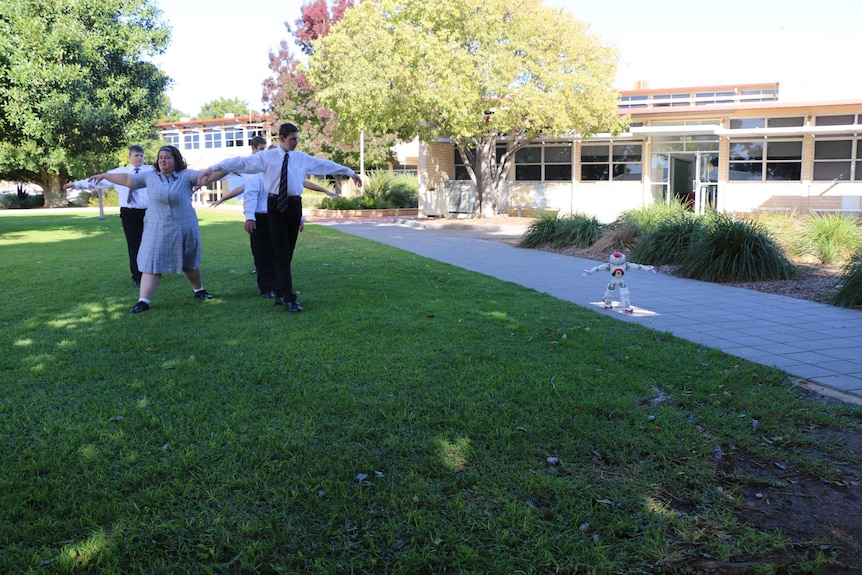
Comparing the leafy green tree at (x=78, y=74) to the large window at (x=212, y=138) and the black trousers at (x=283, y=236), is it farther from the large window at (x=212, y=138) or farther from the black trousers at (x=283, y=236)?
the large window at (x=212, y=138)

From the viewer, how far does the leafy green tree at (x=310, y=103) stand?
121 feet

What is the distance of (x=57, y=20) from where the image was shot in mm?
15734

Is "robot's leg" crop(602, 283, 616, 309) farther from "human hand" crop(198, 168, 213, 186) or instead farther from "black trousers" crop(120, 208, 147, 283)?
"black trousers" crop(120, 208, 147, 283)

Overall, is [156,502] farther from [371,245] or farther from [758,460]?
[371,245]

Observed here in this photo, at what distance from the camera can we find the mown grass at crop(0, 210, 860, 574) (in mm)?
2705

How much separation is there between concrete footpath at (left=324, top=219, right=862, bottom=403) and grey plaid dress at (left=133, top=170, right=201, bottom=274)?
14.2ft

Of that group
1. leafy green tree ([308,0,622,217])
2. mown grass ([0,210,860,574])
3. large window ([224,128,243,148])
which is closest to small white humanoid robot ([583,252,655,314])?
mown grass ([0,210,860,574])

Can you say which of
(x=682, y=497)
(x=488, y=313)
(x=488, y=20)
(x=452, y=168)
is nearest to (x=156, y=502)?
(x=682, y=497)

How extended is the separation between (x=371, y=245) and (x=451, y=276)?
5.22 meters

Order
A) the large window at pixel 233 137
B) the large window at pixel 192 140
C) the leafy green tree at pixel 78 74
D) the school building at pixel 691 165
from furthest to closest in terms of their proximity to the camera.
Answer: the large window at pixel 192 140 → the large window at pixel 233 137 → the school building at pixel 691 165 → the leafy green tree at pixel 78 74

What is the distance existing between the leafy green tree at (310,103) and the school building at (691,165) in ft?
37.3

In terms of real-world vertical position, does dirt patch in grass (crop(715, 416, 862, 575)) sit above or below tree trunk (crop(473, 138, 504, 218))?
below

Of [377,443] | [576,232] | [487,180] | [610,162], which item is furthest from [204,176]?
[610,162]

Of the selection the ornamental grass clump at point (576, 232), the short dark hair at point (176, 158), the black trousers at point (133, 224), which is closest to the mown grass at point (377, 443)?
the short dark hair at point (176, 158)
